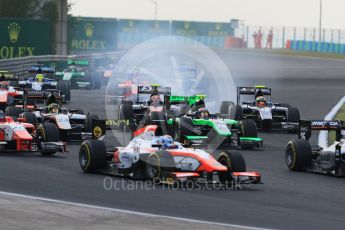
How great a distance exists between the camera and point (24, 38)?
6394 cm

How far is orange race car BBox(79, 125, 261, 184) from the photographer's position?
18703 millimetres

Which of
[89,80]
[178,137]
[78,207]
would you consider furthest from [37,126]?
[89,80]

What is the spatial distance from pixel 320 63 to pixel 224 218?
228 feet

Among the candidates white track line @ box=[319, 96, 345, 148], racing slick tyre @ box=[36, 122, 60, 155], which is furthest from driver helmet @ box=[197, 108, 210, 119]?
racing slick tyre @ box=[36, 122, 60, 155]

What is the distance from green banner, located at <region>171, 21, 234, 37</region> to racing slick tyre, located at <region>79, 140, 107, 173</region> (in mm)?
103786

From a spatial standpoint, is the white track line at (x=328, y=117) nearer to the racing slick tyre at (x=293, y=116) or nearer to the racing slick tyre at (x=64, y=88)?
the racing slick tyre at (x=293, y=116)

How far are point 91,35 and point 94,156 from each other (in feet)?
199

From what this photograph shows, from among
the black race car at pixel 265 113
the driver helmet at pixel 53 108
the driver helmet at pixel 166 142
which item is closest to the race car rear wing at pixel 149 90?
the black race car at pixel 265 113

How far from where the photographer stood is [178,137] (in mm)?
26297

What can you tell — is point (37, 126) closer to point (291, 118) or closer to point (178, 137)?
point (178, 137)

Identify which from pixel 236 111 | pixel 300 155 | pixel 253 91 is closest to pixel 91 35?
pixel 253 91

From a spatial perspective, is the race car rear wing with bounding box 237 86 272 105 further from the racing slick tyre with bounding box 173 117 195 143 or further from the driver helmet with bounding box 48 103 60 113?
the driver helmet with bounding box 48 103 60 113

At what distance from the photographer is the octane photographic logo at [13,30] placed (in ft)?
206

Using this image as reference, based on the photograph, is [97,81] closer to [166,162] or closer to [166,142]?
[166,142]
